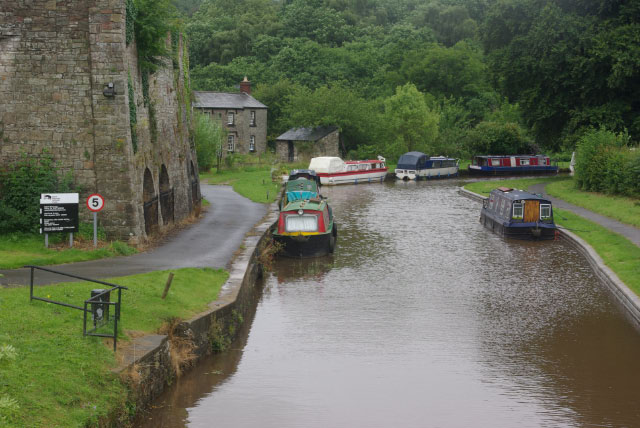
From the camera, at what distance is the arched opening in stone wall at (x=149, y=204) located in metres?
21.9

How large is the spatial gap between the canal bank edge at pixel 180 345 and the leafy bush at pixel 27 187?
5247 mm

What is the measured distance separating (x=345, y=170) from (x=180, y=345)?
40.7 meters

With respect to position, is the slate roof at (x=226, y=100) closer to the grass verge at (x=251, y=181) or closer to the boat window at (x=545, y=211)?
the grass verge at (x=251, y=181)

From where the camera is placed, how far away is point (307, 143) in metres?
61.2

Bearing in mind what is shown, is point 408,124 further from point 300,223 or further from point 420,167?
point 300,223

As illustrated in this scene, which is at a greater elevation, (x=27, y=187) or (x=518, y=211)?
(x=27, y=187)

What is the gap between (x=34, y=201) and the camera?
19469 mm

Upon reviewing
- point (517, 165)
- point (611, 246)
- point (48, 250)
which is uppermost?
point (517, 165)

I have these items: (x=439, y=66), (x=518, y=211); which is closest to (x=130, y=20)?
(x=518, y=211)

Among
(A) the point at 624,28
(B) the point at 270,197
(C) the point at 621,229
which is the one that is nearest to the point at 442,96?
(A) the point at 624,28

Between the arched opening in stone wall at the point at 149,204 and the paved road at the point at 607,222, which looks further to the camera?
the paved road at the point at 607,222

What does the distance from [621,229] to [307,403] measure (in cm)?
1980

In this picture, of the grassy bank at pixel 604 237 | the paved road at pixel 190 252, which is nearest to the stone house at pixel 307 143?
the grassy bank at pixel 604 237

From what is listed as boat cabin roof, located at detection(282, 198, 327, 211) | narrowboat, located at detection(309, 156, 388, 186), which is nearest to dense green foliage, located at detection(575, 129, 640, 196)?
narrowboat, located at detection(309, 156, 388, 186)
